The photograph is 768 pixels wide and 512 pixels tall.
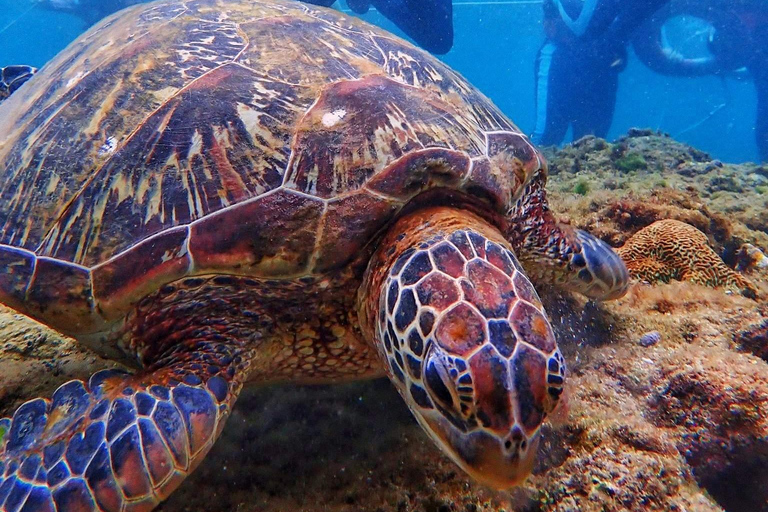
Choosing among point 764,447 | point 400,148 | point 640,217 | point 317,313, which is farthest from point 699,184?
point 317,313

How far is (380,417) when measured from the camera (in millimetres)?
2154

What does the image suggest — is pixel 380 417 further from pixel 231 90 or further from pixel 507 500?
Answer: pixel 231 90

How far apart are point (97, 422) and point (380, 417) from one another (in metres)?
1.22

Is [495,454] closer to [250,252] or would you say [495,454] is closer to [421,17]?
[250,252]

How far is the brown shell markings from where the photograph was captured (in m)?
1.80

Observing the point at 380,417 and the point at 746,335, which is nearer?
the point at 380,417

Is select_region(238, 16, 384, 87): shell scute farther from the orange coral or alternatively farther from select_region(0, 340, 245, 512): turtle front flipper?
the orange coral

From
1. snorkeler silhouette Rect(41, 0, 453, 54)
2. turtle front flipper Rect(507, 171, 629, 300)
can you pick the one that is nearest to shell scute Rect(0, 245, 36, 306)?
turtle front flipper Rect(507, 171, 629, 300)

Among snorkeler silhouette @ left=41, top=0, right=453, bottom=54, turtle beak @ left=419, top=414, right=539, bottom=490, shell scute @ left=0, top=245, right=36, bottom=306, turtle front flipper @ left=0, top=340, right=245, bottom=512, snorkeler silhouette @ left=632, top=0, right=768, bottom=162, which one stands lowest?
turtle front flipper @ left=0, top=340, right=245, bottom=512

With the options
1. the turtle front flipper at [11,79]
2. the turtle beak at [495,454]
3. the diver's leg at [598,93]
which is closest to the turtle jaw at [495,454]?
the turtle beak at [495,454]

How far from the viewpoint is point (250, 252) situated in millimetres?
1780

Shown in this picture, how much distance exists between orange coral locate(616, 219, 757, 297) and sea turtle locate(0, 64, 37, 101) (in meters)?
5.49

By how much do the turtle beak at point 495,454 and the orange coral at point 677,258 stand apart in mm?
2437

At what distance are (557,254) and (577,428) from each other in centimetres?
103
